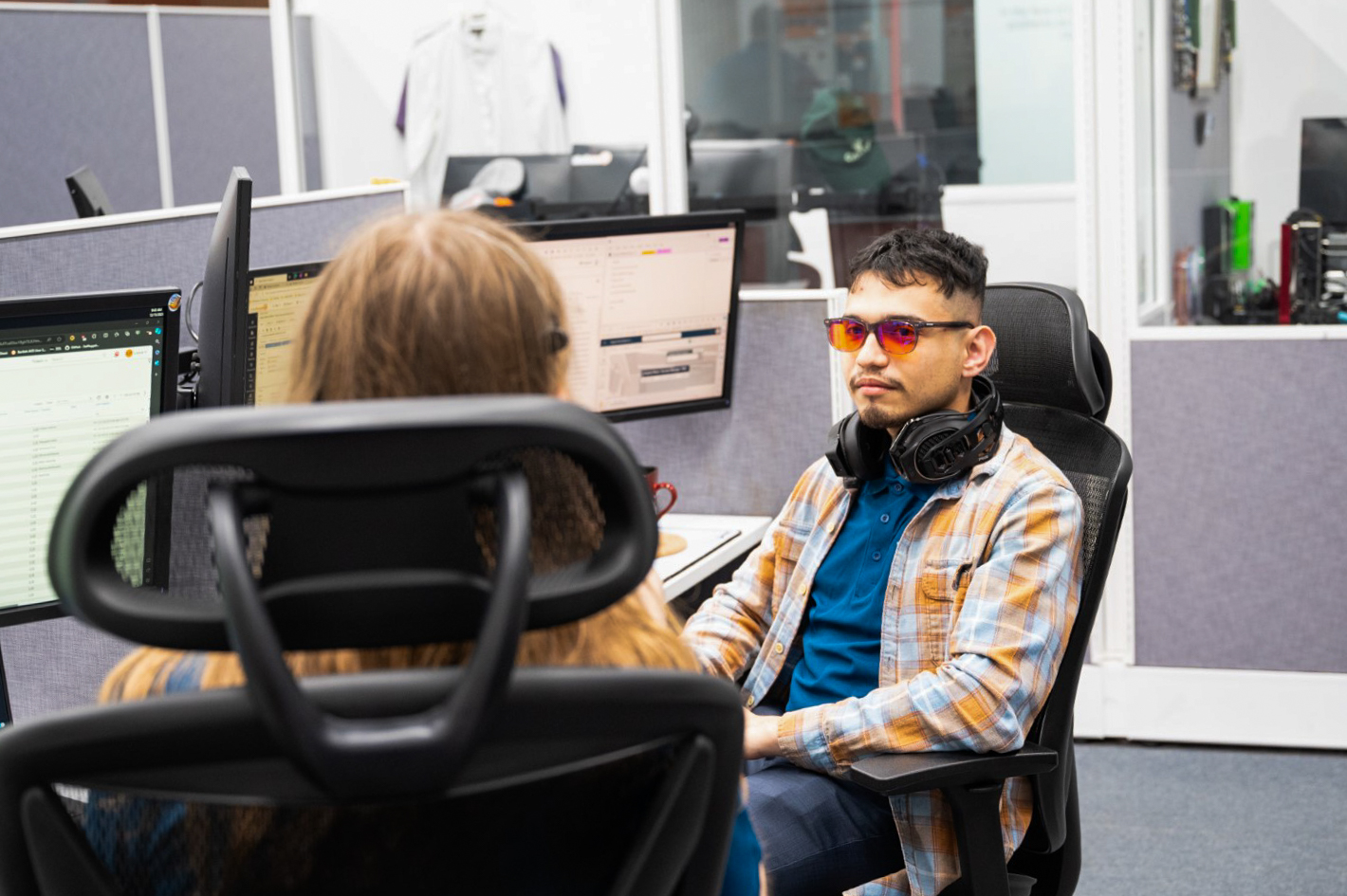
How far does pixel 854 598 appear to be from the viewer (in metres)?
1.68

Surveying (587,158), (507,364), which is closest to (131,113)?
(587,158)

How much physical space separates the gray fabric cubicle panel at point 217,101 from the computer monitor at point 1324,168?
3.10 meters

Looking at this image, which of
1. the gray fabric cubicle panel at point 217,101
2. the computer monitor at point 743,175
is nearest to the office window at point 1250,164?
the computer monitor at point 743,175

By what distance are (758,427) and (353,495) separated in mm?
1765

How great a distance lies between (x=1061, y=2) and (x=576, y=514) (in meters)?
2.82

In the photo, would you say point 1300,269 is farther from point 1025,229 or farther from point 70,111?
point 70,111

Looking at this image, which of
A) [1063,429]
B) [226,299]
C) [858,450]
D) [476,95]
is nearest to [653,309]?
[858,450]

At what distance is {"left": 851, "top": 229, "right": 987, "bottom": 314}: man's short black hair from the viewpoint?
1686mm

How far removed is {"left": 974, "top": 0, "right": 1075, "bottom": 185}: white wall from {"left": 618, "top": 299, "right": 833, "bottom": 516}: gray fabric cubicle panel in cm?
120

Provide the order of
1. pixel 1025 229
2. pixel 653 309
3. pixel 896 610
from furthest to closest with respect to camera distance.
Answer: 1. pixel 1025 229
2. pixel 653 309
3. pixel 896 610

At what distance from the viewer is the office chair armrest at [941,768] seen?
1.37 m

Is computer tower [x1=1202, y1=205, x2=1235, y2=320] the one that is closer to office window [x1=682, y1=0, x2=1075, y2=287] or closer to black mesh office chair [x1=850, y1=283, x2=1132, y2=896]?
office window [x1=682, y1=0, x2=1075, y2=287]

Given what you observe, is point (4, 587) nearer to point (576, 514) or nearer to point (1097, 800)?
point (576, 514)

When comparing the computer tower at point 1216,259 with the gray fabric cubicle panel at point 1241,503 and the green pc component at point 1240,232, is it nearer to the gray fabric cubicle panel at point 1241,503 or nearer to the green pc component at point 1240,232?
the green pc component at point 1240,232
